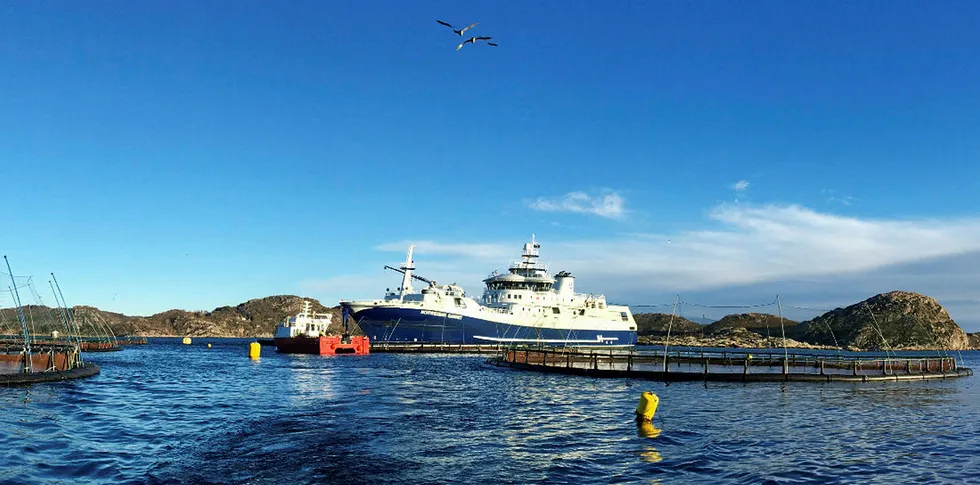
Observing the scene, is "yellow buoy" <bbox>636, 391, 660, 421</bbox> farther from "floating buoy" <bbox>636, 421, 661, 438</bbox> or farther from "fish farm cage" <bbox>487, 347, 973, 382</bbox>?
"fish farm cage" <bbox>487, 347, 973, 382</bbox>

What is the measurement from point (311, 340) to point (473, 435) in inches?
2185

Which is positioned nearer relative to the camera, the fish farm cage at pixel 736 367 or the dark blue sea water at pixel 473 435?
the dark blue sea water at pixel 473 435

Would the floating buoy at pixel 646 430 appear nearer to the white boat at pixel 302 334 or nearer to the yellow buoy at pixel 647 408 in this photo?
the yellow buoy at pixel 647 408

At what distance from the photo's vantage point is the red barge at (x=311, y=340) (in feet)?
234

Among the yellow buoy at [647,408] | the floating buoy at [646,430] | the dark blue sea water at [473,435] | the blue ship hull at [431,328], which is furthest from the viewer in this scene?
the blue ship hull at [431,328]

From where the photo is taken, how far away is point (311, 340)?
236 ft

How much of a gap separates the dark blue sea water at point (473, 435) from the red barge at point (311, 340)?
34316mm

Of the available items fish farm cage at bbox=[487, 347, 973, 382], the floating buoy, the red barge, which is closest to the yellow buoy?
the floating buoy

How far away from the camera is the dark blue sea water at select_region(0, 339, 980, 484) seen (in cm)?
1516

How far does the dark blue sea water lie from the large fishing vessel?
45.7 meters

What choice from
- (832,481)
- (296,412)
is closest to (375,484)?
(832,481)

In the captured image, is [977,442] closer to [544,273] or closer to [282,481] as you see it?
[282,481]

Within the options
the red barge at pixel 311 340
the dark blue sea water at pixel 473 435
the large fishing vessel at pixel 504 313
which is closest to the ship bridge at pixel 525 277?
the large fishing vessel at pixel 504 313

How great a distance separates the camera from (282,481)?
13.8 metres
